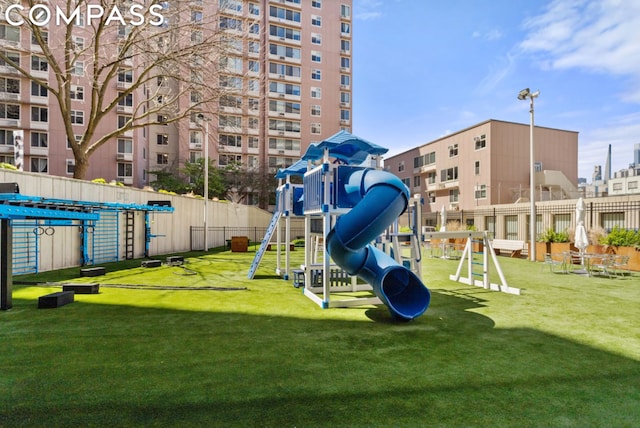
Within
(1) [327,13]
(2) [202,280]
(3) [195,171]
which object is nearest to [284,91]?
(1) [327,13]

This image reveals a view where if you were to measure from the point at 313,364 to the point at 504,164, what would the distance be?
129 ft

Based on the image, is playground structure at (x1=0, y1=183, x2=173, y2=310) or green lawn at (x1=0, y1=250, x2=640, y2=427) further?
playground structure at (x1=0, y1=183, x2=173, y2=310)

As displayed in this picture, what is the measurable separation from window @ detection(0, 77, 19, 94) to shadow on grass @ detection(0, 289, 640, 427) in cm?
4519

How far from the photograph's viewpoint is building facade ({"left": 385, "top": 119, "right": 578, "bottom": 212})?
37406 mm

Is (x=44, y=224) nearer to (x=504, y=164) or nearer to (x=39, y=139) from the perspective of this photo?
(x=504, y=164)

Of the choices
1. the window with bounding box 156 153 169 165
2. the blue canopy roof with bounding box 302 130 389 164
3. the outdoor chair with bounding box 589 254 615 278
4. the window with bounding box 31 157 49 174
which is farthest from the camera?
the window with bounding box 156 153 169 165

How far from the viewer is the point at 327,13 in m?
57.8

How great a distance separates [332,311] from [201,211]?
20731 mm

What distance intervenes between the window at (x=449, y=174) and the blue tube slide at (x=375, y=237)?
3833 cm

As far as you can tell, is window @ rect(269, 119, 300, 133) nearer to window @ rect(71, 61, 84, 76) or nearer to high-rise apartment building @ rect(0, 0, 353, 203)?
high-rise apartment building @ rect(0, 0, 353, 203)

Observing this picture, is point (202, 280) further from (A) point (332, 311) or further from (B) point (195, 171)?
(B) point (195, 171)

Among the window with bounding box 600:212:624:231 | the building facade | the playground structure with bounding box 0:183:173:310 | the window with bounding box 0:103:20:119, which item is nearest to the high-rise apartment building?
the window with bounding box 0:103:20:119

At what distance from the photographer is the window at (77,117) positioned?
42.2m

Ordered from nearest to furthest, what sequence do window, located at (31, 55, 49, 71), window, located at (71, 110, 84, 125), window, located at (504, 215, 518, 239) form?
window, located at (504, 215, 518, 239) < window, located at (31, 55, 49, 71) < window, located at (71, 110, 84, 125)
